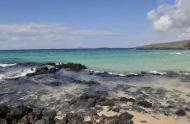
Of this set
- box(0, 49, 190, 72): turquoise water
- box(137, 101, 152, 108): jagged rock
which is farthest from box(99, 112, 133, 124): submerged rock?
box(0, 49, 190, 72): turquoise water

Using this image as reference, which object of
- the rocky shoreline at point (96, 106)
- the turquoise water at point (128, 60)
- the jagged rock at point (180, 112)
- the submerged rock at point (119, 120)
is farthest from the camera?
the turquoise water at point (128, 60)

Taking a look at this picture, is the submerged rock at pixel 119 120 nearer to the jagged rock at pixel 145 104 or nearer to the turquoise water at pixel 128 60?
the jagged rock at pixel 145 104

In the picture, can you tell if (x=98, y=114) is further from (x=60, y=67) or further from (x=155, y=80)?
(x=60, y=67)

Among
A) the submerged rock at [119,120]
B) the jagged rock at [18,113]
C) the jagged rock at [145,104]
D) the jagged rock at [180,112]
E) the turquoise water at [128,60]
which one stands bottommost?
the turquoise water at [128,60]

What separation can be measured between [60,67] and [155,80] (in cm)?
1530

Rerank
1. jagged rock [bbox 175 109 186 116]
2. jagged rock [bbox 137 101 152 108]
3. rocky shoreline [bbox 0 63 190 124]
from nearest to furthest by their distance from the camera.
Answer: rocky shoreline [bbox 0 63 190 124] < jagged rock [bbox 175 109 186 116] < jagged rock [bbox 137 101 152 108]

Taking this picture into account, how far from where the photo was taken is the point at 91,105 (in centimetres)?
1758

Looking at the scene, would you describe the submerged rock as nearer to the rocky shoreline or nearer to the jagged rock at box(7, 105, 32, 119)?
the rocky shoreline

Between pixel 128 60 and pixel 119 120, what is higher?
pixel 119 120

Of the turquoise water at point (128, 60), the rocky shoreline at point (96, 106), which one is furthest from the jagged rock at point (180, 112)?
the turquoise water at point (128, 60)

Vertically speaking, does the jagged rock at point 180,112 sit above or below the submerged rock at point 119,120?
below

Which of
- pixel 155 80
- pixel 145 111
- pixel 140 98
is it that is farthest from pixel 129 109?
pixel 155 80

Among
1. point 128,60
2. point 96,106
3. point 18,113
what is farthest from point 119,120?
point 128,60

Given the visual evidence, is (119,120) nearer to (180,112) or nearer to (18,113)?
(180,112)
